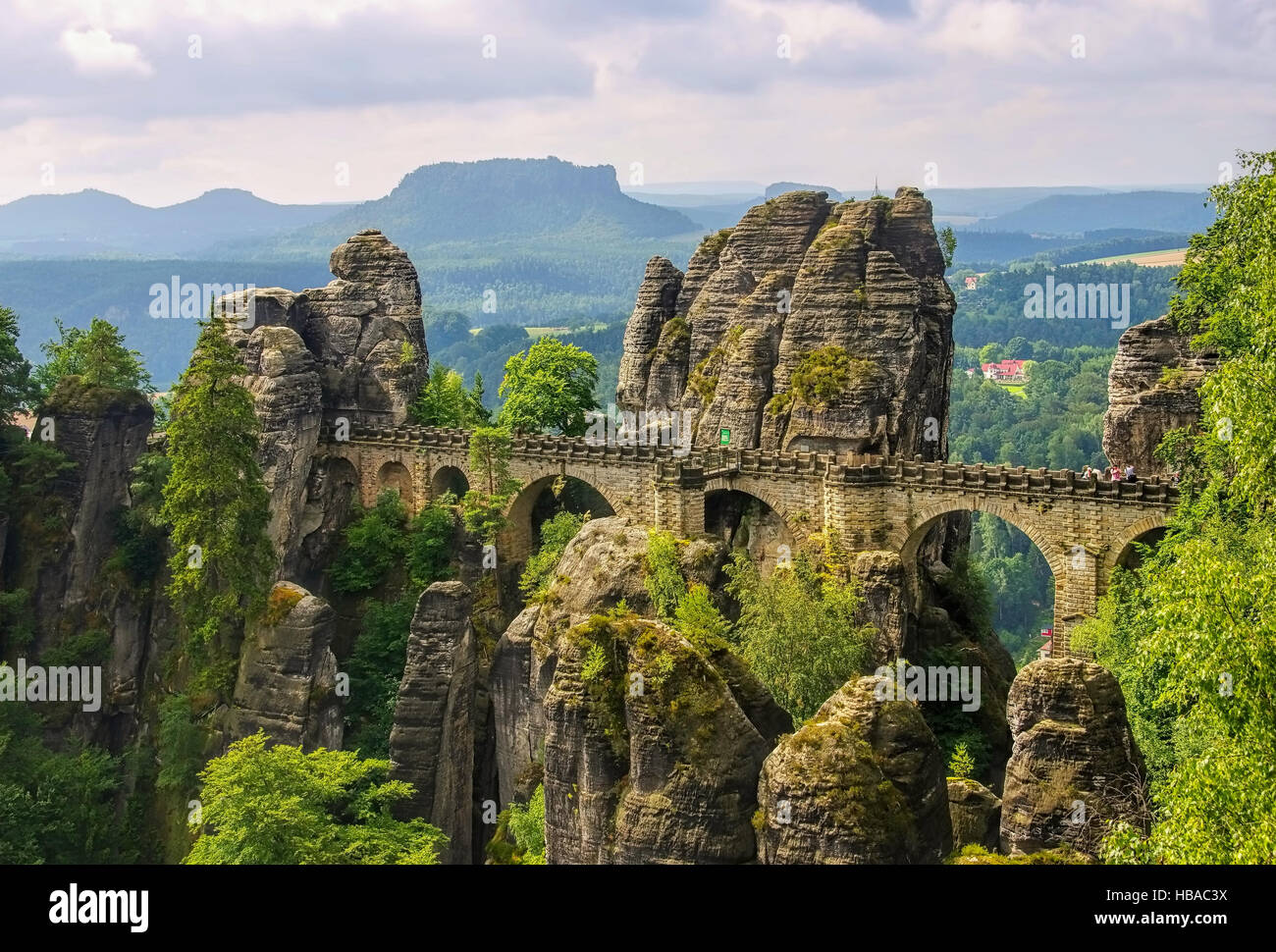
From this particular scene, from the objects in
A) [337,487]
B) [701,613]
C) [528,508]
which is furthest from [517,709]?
[337,487]

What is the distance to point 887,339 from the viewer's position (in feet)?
174

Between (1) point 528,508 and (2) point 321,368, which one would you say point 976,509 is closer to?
(1) point 528,508

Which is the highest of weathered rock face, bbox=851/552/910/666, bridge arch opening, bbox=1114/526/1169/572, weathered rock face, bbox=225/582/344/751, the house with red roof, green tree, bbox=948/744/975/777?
the house with red roof

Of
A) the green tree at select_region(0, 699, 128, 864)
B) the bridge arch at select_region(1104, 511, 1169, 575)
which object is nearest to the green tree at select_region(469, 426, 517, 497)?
the green tree at select_region(0, 699, 128, 864)

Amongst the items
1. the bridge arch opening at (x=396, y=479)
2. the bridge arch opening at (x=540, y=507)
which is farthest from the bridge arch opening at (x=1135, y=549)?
the bridge arch opening at (x=396, y=479)

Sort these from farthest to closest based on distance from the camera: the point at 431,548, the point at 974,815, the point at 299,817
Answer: the point at 431,548 → the point at 299,817 → the point at 974,815

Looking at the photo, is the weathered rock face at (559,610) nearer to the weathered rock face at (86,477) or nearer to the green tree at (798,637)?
the green tree at (798,637)

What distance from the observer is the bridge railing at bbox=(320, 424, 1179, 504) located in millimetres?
44375

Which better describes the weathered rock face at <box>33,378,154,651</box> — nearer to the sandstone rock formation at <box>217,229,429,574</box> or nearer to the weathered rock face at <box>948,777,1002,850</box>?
the sandstone rock formation at <box>217,229,429,574</box>

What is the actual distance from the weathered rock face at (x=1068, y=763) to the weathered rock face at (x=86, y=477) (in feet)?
130

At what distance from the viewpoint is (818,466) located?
164 feet

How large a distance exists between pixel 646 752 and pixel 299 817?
630 inches

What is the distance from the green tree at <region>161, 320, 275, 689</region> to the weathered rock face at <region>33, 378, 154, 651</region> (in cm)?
575

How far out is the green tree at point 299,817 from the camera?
115ft
